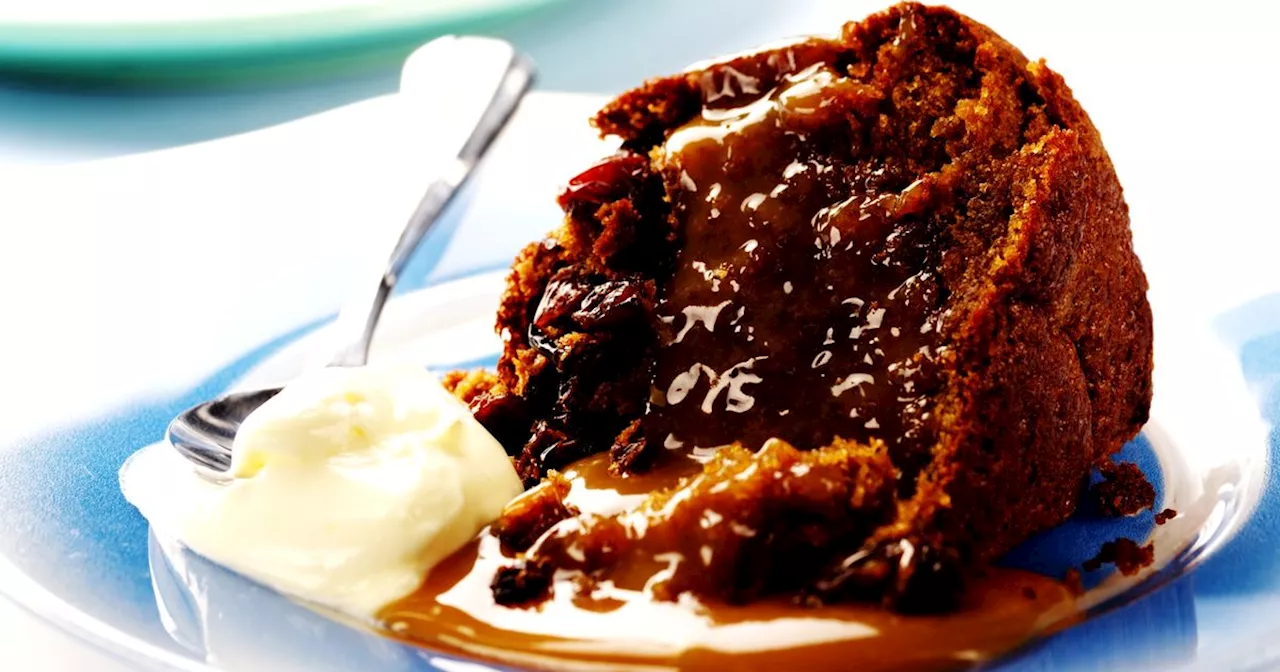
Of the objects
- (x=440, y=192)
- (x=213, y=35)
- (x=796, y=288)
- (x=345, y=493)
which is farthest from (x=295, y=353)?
(x=213, y=35)

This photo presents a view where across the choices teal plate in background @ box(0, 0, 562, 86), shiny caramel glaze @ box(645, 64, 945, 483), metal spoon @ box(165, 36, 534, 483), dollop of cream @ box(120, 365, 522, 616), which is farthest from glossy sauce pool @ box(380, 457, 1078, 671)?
teal plate in background @ box(0, 0, 562, 86)

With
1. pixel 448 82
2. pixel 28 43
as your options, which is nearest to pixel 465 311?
pixel 448 82

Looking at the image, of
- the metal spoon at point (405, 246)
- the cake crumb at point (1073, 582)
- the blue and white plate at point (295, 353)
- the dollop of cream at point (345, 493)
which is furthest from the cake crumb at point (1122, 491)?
the metal spoon at point (405, 246)

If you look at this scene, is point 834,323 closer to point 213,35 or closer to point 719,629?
point 719,629

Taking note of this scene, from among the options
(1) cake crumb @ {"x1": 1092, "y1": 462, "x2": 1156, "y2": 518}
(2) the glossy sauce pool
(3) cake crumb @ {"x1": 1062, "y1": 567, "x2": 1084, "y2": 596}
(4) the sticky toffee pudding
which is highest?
(4) the sticky toffee pudding

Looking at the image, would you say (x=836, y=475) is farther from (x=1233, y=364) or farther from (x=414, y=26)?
(x=414, y=26)

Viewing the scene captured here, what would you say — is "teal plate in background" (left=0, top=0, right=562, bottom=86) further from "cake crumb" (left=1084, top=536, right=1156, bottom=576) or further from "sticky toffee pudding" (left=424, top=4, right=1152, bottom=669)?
"cake crumb" (left=1084, top=536, right=1156, bottom=576)
